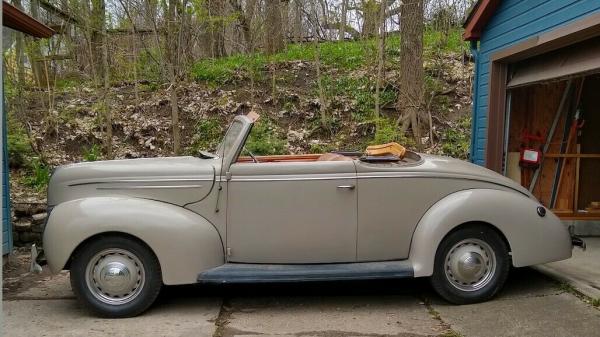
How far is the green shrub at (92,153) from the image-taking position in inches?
439

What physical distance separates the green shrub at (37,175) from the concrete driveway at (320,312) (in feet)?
15.4

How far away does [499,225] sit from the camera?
4.80 metres

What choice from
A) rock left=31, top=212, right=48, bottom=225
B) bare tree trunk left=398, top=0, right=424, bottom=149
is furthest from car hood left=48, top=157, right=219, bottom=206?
bare tree trunk left=398, top=0, right=424, bottom=149

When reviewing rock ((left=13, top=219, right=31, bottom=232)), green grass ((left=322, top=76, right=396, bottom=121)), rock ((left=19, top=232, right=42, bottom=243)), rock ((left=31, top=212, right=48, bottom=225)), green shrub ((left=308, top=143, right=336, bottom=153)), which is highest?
green grass ((left=322, top=76, right=396, bottom=121))

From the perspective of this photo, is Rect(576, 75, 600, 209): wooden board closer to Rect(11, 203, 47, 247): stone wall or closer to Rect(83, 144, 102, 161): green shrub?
Rect(11, 203, 47, 247): stone wall

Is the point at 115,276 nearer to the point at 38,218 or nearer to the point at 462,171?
the point at 462,171

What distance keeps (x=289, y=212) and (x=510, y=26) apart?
4.38 meters

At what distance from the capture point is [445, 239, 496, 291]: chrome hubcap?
4.81m

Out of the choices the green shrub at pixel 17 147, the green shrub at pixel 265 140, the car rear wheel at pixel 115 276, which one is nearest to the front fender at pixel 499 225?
the car rear wheel at pixel 115 276

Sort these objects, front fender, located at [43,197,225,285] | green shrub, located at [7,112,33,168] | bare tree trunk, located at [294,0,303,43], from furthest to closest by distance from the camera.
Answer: bare tree trunk, located at [294,0,303,43], green shrub, located at [7,112,33,168], front fender, located at [43,197,225,285]

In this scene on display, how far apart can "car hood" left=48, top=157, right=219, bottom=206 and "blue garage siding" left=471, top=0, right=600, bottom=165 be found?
409cm

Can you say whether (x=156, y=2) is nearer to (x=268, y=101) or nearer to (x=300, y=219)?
(x=268, y=101)

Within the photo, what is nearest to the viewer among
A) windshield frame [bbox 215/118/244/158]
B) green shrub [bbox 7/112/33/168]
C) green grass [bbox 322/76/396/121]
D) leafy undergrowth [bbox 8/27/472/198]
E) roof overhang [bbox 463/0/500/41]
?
windshield frame [bbox 215/118/244/158]

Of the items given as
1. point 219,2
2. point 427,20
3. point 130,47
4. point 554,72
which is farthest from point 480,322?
point 427,20
